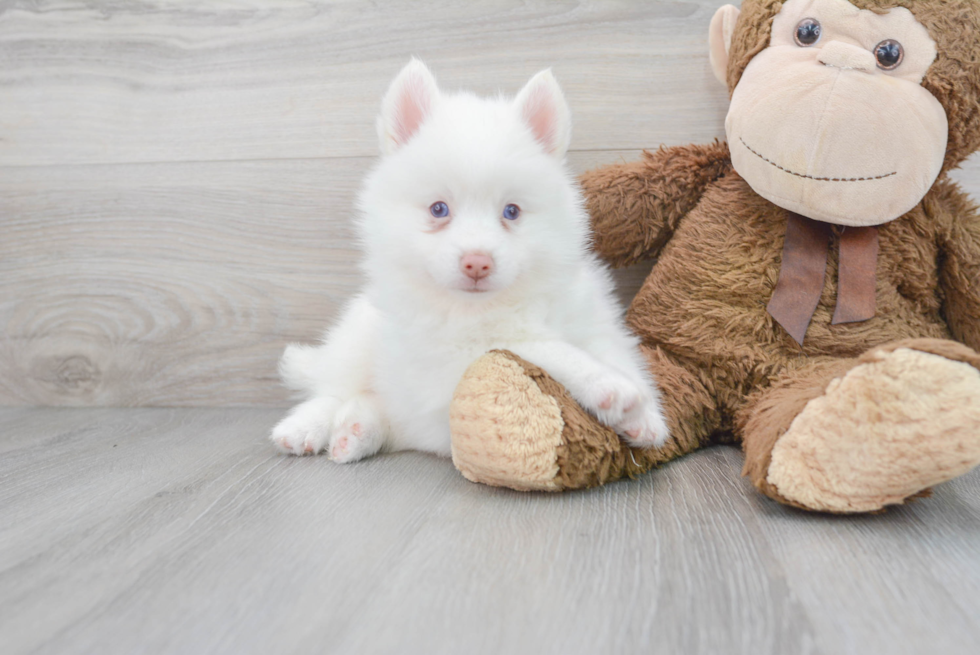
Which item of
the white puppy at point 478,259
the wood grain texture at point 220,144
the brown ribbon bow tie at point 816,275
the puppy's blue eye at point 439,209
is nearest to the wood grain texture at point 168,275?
the wood grain texture at point 220,144

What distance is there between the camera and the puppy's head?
1.03 meters

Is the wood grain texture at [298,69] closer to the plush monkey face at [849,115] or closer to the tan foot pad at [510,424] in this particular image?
the plush monkey face at [849,115]

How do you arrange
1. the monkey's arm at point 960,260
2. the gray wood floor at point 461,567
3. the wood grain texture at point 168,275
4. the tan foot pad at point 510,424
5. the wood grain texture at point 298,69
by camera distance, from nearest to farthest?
1. the gray wood floor at point 461,567
2. the tan foot pad at point 510,424
3. the monkey's arm at point 960,260
4. the wood grain texture at point 298,69
5. the wood grain texture at point 168,275

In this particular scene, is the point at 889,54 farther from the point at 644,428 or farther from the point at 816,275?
the point at 644,428

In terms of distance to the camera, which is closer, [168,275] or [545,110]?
[545,110]

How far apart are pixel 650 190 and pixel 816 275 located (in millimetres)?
Result: 340

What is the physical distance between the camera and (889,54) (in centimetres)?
110

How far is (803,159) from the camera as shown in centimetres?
112

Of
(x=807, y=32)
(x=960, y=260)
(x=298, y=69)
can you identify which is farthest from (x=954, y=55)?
(x=298, y=69)

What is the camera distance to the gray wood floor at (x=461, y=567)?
0.66 meters

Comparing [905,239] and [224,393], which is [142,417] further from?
[905,239]

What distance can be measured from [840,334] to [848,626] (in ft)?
2.12

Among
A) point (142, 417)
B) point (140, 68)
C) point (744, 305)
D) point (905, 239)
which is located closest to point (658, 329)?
point (744, 305)

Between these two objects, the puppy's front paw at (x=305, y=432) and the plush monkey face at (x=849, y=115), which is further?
the puppy's front paw at (x=305, y=432)
